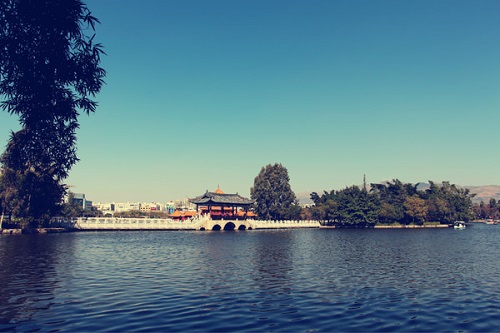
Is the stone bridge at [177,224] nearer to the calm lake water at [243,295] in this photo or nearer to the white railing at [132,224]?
the white railing at [132,224]

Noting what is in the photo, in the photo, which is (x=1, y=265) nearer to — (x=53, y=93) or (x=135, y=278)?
(x=135, y=278)

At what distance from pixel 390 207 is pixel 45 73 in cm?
11255

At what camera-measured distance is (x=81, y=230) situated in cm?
7350

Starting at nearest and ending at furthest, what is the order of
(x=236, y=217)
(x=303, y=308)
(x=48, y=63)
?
1. (x=48, y=63)
2. (x=303, y=308)
3. (x=236, y=217)

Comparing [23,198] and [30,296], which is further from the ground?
[23,198]

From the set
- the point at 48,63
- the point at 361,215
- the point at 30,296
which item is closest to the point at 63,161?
the point at 48,63

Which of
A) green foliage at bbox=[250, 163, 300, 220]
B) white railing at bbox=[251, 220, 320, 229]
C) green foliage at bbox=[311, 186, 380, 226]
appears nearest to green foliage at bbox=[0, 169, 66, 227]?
white railing at bbox=[251, 220, 320, 229]

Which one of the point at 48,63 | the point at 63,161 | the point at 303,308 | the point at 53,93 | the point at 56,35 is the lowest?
the point at 303,308

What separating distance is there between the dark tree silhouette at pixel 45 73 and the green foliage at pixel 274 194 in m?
102

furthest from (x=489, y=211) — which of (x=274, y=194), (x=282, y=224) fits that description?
(x=282, y=224)

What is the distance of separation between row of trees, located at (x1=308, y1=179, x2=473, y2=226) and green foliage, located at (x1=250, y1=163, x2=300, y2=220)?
894 centimetres

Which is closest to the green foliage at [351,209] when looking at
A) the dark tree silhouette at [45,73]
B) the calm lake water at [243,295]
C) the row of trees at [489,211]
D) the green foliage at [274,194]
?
the green foliage at [274,194]

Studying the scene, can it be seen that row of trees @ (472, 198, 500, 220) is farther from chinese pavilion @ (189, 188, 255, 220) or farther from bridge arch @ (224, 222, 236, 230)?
bridge arch @ (224, 222, 236, 230)

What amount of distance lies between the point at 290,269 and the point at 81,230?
192 feet
